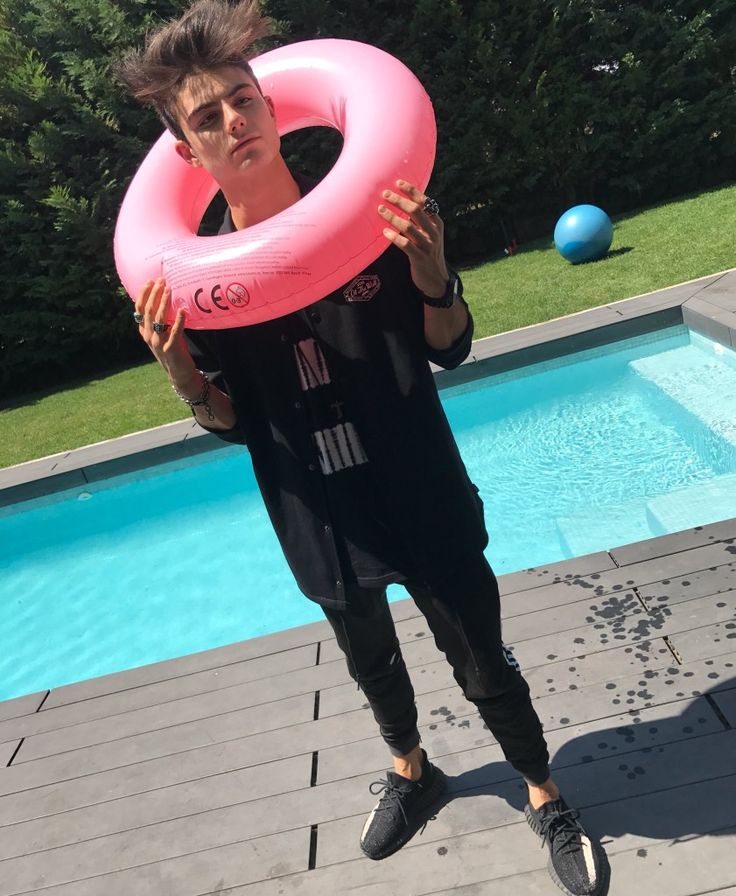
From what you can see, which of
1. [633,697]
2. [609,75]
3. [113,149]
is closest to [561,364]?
[633,697]

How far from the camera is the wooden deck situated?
1.85 m

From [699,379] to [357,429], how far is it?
170 inches

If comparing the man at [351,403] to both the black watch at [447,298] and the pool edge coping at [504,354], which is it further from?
the pool edge coping at [504,354]

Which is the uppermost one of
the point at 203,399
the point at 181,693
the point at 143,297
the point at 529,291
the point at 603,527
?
the point at 143,297

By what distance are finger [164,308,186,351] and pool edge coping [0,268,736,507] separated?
443 cm

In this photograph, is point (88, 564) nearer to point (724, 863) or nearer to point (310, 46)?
point (310, 46)

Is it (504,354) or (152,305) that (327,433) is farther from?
(504,354)

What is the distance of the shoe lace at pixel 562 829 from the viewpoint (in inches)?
69.0

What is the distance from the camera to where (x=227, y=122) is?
1.47 meters

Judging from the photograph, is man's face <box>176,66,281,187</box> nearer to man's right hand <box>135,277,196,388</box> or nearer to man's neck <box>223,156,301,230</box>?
man's neck <box>223,156,301,230</box>

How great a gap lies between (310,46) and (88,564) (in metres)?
4.61

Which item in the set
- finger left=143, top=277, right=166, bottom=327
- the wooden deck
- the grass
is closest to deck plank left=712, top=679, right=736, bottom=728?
the wooden deck

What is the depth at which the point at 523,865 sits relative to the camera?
5.90 ft

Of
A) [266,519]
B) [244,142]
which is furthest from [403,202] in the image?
[266,519]
